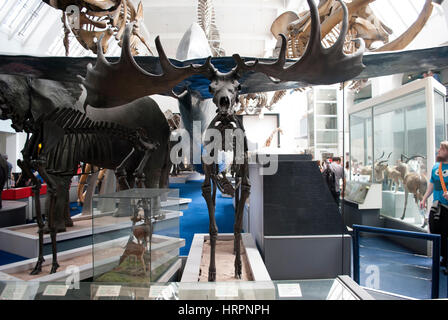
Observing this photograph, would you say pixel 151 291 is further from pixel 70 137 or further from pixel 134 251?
pixel 70 137

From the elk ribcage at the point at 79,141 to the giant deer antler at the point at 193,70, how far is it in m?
0.72

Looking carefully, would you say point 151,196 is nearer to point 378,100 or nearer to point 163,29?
point 378,100

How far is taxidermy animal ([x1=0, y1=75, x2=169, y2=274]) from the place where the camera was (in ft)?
7.64

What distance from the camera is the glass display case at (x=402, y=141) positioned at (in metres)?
3.58

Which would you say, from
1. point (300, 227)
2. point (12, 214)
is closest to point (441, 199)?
point (300, 227)

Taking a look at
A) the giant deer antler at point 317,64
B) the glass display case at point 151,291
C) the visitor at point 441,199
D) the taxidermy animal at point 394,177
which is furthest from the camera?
the taxidermy animal at point 394,177

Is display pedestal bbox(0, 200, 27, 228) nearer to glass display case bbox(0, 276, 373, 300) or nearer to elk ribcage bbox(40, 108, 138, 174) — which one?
elk ribcage bbox(40, 108, 138, 174)

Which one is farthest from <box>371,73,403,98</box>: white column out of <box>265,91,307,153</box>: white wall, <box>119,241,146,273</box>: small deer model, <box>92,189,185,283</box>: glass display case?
<box>265,91,307,153</box>: white wall

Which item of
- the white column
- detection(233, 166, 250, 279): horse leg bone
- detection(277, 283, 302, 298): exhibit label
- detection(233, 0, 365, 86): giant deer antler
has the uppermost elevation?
the white column

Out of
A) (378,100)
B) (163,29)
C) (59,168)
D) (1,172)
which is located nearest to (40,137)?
(59,168)

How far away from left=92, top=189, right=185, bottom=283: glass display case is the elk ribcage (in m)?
0.89

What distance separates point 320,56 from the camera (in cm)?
181

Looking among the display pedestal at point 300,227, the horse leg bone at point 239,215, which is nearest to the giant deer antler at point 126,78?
the horse leg bone at point 239,215

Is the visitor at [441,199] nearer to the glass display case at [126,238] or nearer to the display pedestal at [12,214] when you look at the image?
the glass display case at [126,238]
